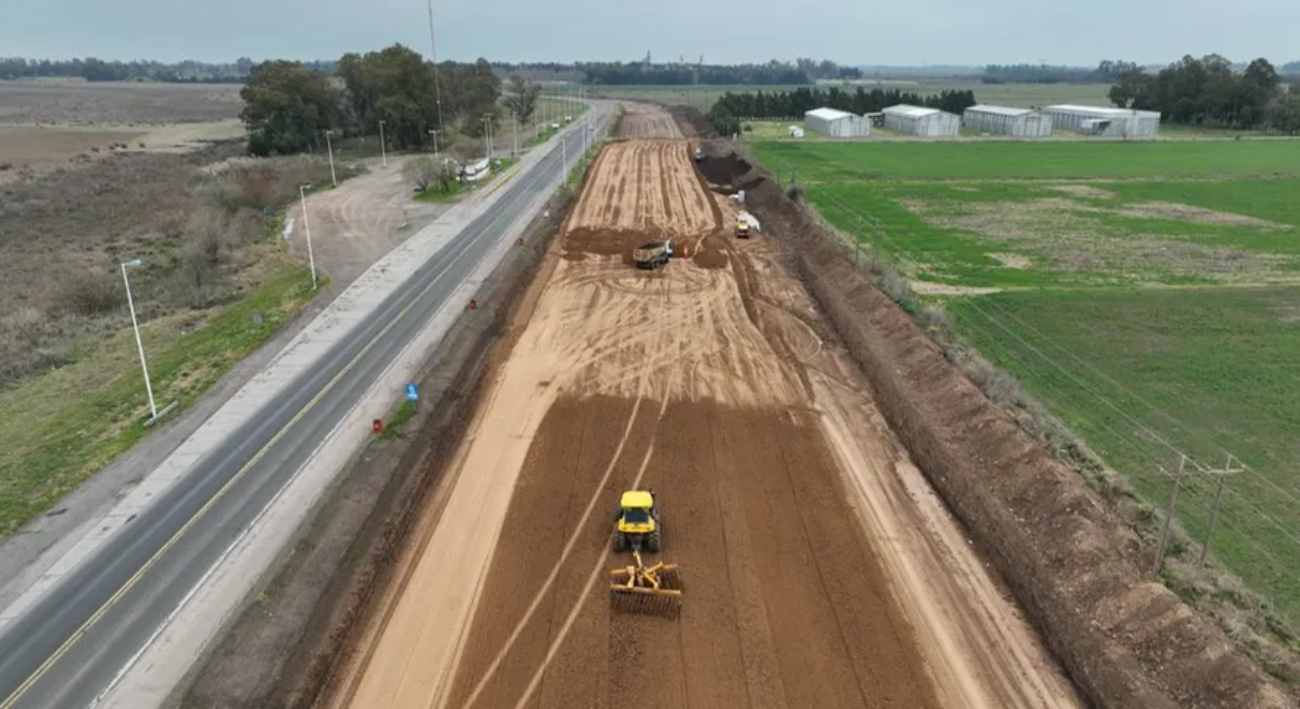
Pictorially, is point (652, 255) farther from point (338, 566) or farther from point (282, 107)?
point (282, 107)

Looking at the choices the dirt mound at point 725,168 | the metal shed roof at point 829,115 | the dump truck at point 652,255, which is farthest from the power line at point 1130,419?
the metal shed roof at point 829,115

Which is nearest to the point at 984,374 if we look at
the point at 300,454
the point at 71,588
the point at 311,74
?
the point at 300,454

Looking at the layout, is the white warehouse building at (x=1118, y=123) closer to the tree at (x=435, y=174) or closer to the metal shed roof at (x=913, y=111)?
the metal shed roof at (x=913, y=111)

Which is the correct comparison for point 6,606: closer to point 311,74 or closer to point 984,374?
point 984,374

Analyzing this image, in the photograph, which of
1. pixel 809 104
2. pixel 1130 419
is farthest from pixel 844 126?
pixel 1130 419

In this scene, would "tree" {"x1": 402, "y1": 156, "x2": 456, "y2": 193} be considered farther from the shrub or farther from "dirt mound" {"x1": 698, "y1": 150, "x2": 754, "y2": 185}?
the shrub

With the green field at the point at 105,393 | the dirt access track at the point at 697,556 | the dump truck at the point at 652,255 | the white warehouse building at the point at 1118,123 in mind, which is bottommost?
the dirt access track at the point at 697,556
